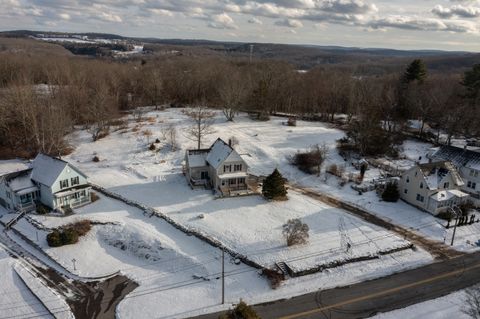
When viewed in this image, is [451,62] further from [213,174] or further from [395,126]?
[213,174]

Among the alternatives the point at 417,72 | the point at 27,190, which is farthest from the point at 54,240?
the point at 417,72

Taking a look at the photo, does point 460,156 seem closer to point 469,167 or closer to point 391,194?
point 469,167

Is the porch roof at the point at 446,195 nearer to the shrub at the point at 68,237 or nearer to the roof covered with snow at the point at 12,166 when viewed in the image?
the shrub at the point at 68,237

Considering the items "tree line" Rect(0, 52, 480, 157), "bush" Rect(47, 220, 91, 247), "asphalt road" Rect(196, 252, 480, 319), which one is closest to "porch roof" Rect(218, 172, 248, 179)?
"bush" Rect(47, 220, 91, 247)

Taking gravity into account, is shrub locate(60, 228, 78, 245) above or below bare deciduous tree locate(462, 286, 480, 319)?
below

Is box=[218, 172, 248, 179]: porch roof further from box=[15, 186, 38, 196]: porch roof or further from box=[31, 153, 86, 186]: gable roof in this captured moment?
box=[15, 186, 38, 196]: porch roof

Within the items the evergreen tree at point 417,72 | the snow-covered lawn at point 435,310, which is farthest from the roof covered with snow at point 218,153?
the evergreen tree at point 417,72

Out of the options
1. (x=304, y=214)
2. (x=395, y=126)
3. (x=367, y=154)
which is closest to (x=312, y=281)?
(x=304, y=214)

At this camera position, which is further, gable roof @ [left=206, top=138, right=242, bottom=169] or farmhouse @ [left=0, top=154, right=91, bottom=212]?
gable roof @ [left=206, top=138, right=242, bottom=169]
